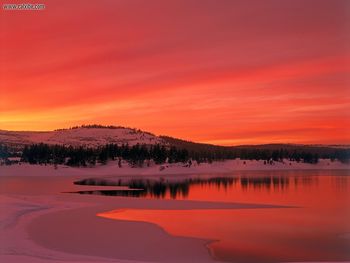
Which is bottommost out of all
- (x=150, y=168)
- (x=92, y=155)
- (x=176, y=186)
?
(x=176, y=186)

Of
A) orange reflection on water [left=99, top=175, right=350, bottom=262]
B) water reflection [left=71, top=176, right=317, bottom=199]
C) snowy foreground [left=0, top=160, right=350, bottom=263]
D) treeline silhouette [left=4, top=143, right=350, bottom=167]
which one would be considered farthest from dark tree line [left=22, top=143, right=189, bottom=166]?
orange reflection on water [left=99, top=175, right=350, bottom=262]

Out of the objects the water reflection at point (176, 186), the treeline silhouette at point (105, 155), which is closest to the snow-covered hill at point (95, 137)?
the treeline silhouette at point (105, 155)

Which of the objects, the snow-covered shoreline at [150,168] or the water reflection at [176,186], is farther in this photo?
the snow-covered shoreline at [150,168]

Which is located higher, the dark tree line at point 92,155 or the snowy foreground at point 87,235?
the dark tree line at point 92,155

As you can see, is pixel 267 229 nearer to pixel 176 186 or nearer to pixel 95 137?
pixel 176 186

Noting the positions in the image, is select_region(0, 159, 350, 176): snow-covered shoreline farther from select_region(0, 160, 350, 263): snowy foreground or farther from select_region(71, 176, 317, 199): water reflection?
select_region(0, 160, 350, 263): snowy foreground

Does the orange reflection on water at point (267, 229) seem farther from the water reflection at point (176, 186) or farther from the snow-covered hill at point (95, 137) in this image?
the snow-covered hill at point (95, 137)

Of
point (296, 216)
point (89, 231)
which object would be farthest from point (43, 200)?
point (296, 216)

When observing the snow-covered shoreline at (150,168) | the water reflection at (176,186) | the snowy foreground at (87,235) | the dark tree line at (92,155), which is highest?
the dark tree line at (92,155)

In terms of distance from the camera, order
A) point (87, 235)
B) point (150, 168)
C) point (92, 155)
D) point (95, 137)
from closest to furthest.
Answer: point (87, 235)
point (92, 155)
point (150, 168)
point (95, 137)

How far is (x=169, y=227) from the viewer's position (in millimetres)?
9297

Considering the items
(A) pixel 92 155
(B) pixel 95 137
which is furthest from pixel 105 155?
(B) pixel 95 137

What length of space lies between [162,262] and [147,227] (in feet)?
9.55

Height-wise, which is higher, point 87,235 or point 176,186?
point 176,186
